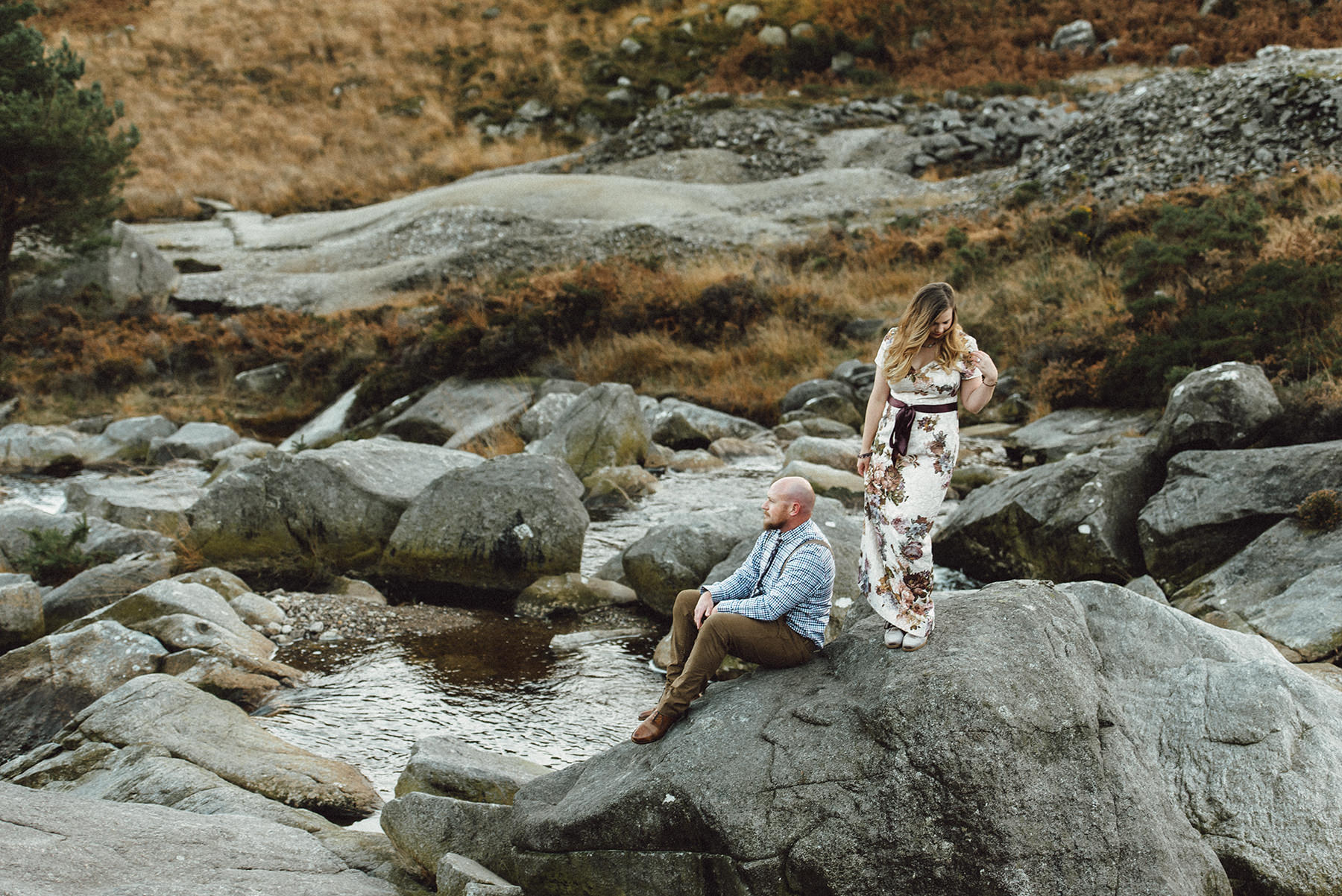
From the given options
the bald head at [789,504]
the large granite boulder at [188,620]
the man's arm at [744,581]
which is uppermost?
the bald head at [789,504]

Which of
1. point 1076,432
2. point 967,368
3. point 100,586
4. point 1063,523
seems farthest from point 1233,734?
point 100,586

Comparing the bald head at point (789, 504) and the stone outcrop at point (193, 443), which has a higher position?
the bald head at point (789, 504)

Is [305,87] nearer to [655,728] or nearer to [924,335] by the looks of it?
[924,335]

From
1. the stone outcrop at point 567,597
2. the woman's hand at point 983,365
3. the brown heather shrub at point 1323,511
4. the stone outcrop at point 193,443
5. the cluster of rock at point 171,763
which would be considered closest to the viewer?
the cluster of rock at point 171,763

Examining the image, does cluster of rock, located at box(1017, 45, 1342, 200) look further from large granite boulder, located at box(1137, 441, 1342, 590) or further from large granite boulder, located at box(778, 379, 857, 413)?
large granite boulder, located at box(1137, 441, 1342, 590)

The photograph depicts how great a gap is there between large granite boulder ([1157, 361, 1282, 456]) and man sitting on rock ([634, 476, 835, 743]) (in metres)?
6.77

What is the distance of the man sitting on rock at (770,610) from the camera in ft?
16.0

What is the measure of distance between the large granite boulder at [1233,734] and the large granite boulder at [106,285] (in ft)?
96.9

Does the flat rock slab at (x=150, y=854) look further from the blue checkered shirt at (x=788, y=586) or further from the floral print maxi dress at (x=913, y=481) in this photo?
the floral print maxi dress at (x=913, y=481)

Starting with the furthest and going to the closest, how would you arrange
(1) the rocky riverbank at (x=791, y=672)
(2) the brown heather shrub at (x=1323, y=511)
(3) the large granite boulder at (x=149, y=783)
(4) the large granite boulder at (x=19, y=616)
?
(4) the large granite boulder at (x=19, y=616), (2) the brown heather shrub at (x=1323, y=511), (3) the large granite boulder at (x=149, y=783), (1) the rocky riverbank at (x=791, y=672)

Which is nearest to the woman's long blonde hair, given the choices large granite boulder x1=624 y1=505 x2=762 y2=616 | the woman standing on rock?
the woman standing on rock

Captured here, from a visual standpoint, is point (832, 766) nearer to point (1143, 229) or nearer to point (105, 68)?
point (1143, 229)

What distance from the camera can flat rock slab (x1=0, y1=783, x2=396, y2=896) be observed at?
385 cm

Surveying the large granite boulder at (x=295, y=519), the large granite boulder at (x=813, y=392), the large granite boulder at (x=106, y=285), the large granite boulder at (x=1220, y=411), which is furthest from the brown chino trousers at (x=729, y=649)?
the large granite boulder at (x=106, y=285)
